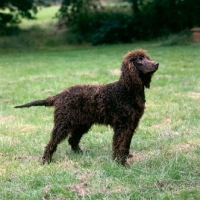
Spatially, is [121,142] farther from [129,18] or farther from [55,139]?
[129,18]

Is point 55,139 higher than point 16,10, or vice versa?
point 55,139

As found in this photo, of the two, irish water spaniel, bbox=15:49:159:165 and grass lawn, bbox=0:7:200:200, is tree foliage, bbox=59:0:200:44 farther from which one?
irish water spaniel, bbox=15:49:159:165

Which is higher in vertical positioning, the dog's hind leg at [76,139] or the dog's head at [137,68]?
the dog's head at [137,68]

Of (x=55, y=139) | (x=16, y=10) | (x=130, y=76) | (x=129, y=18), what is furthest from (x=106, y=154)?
(x=16, y=10)

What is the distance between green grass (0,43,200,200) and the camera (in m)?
4.47

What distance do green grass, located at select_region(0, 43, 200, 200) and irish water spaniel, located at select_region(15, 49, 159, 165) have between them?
319mm

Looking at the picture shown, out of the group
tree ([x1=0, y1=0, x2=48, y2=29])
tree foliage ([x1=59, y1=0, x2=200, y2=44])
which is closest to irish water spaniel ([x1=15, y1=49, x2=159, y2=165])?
tree foliage ([x1=59, y1=0, x2=200, y2=44])

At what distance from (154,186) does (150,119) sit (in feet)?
11.5

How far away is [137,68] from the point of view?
5.46m

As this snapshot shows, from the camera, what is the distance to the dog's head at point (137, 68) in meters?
5.40

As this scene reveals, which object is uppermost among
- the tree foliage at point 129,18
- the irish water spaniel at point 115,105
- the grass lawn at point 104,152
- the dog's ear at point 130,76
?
the dog's ear at point 130,76

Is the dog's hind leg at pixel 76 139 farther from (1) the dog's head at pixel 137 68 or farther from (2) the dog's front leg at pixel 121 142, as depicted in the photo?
(1) the dog's head at pixel 137 68

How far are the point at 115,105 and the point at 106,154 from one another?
803mm

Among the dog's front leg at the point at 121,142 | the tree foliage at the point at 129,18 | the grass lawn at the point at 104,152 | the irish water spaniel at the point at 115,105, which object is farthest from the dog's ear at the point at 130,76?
the tree foliage at the point at 129,18
